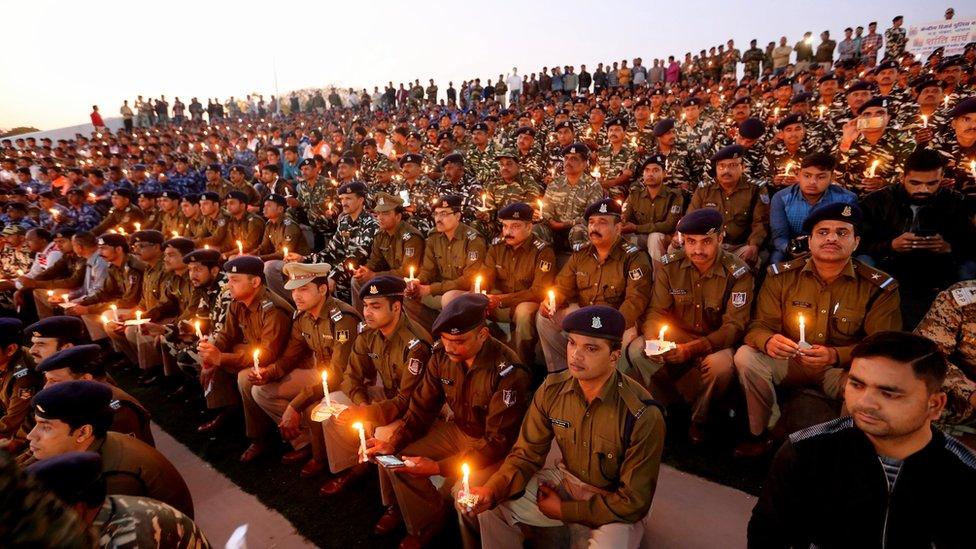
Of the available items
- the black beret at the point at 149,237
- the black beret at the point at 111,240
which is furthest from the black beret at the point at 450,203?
the black beret at the point at 111,240

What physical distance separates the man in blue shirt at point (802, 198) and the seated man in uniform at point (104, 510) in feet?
18.7

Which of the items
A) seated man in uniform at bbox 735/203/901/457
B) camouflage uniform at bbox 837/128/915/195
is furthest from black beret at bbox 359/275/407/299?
camouflage uniform at bbox 837/128/915/195

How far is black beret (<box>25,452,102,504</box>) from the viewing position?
2.18 m

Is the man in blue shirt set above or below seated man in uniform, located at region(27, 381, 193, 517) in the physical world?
above

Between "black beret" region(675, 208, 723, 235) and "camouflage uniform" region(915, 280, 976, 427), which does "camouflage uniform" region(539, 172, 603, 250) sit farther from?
"camouflage uniform" region(915, 280, 976, 427)

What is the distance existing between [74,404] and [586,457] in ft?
10.3

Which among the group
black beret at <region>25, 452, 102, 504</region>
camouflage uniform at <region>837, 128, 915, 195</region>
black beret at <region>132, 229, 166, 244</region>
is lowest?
black beret at <region>25, 452, 102, 504</region>

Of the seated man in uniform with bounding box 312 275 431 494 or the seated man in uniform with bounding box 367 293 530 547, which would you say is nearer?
the seated man in uniform with bounding box 367 293 530 547

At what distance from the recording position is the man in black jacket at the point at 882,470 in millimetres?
1881

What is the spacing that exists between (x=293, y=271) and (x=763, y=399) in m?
4.21

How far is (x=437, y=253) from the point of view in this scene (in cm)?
668

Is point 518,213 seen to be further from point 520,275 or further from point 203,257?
point 203,257

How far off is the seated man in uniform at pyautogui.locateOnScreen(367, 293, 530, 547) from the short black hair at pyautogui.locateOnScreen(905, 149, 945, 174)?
4.04 metres

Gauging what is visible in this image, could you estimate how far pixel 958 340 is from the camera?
322 centimetres
